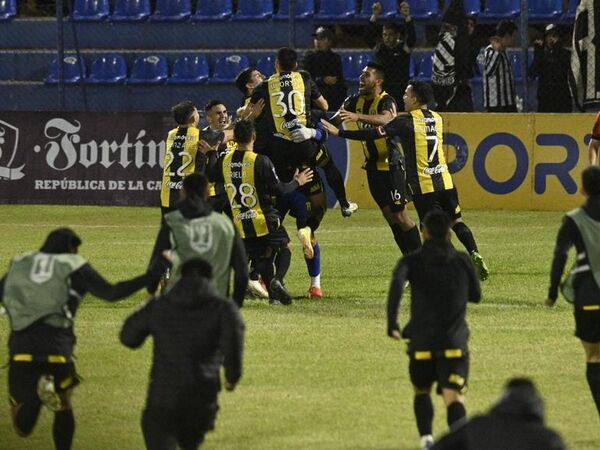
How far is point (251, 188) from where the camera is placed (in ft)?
48.3

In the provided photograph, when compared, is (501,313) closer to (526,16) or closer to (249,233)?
(249,233)

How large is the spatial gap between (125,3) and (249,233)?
45.4 feet

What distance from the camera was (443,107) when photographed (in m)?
23.9

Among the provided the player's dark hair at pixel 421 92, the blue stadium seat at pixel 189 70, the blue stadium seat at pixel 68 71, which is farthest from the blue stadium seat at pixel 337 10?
the player's dark hair at pixel 421 92

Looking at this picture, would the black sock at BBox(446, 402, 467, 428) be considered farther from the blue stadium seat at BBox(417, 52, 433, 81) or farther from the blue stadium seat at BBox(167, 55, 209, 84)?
the blue stadium seat at BBox(167, 55, 209, 84)

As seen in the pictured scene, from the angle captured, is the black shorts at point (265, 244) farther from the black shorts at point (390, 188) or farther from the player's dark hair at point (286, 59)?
the player's dark hair at point (286, 59)

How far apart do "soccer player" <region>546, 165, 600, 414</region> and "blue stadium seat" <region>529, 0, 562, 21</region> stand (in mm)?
15542

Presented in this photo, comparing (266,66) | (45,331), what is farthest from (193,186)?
(266,66)

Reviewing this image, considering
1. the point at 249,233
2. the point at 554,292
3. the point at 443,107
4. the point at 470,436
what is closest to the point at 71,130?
the point at 443,107

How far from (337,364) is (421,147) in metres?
4.27

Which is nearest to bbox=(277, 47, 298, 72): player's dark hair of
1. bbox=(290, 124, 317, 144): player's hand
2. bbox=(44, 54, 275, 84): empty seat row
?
bbox=(290, 124, 317, 144): player's hand

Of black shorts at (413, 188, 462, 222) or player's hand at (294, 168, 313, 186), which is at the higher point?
player's hand at (294, 168, 313, 186)

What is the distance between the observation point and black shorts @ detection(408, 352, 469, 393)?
9078mm

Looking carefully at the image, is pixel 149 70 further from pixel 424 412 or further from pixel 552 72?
pixel 424 412
